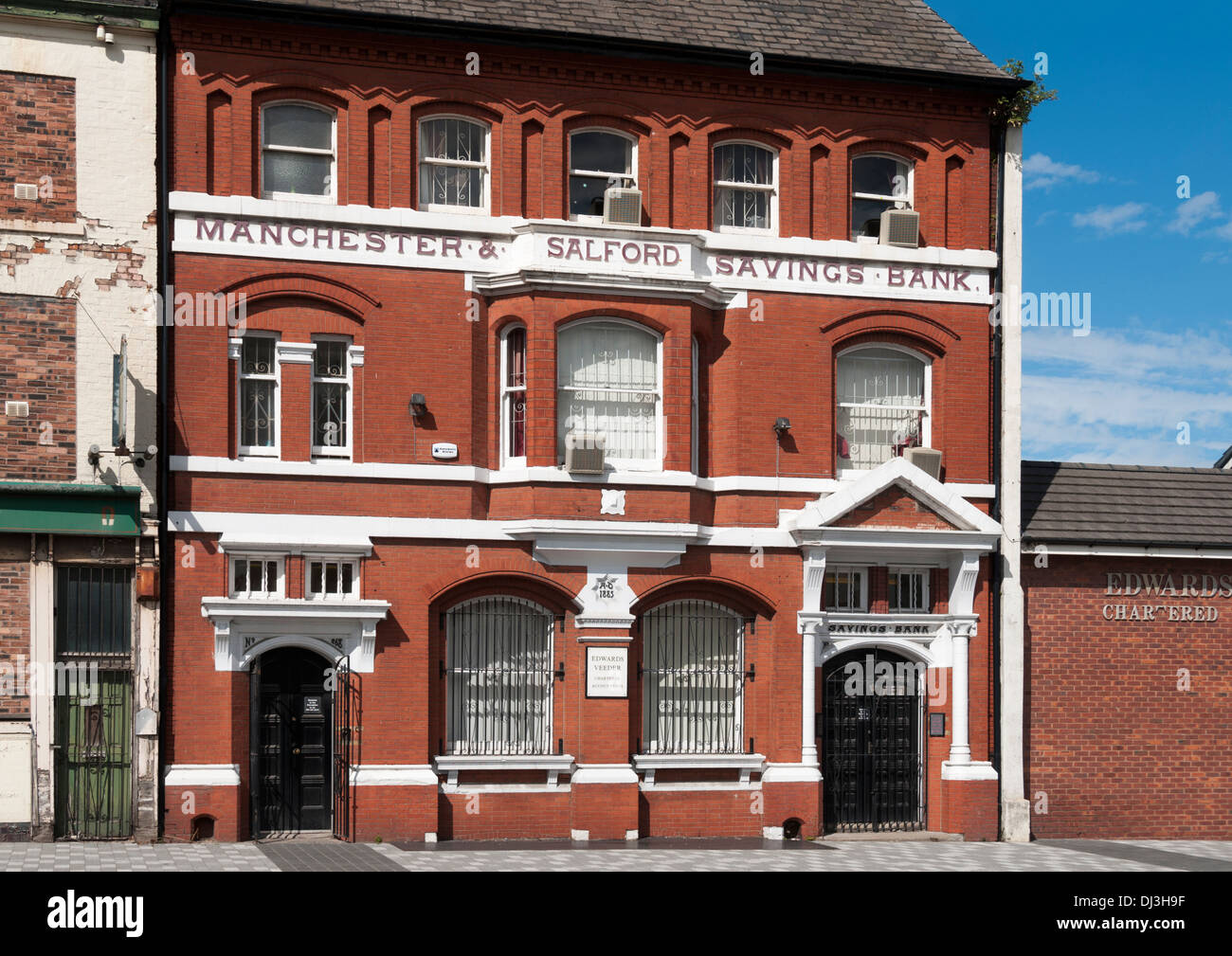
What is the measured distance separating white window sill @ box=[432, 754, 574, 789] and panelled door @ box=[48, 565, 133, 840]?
4.04 metres

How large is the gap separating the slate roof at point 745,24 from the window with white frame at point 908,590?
7272mm

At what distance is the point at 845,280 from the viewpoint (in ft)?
77.1

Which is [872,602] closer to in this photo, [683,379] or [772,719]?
[772,719]

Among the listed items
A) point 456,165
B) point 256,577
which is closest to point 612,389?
point 456,165

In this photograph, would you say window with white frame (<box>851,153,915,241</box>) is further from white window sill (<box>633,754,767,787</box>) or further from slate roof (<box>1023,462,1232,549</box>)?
white window sill (<box>633,754,767,787</box>)

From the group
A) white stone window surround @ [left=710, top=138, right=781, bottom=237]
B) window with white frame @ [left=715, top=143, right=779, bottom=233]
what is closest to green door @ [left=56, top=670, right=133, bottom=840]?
white stone window surround @ [left=710, top=138, right=781, bottom=237]

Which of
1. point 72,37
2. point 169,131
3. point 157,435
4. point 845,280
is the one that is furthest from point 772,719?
point 72,37

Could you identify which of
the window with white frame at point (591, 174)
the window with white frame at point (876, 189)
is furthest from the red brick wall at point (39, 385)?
the window with white frame at point (876, 189)

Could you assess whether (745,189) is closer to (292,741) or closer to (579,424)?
(579,424)

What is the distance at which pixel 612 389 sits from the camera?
22547 mm

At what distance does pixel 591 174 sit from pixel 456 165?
1951 mm

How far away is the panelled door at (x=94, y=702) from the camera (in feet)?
66.5

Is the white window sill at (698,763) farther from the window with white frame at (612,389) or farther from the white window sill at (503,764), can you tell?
the window with white frame at (612,389)

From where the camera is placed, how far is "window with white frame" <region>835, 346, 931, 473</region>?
78.0 feet
